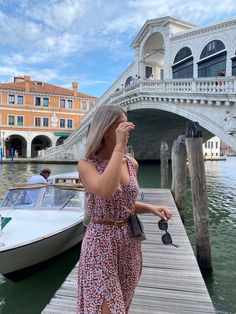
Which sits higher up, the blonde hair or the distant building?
the distant building

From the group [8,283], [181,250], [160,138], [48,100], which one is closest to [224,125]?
[181,250]

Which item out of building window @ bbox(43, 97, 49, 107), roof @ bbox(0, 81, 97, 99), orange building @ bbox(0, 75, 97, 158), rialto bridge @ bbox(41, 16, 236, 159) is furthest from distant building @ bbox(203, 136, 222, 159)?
building window @ bbox(43, 97, 49, 107)

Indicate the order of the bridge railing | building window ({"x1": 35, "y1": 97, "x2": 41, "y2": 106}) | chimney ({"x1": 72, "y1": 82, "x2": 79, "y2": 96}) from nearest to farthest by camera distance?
the bridge railing → building window ({"x1": 35, "y1": 97, "x2": 41, "y2": 106}) → chimney ({"x1": 72, "y1": 82, "x2": 79, "y2": 96})

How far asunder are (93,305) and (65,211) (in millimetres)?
3526

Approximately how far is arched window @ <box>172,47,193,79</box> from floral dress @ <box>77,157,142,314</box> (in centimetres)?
1720

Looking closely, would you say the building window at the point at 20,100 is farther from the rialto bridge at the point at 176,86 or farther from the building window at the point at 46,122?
the rialto bridge at the point at 176,86

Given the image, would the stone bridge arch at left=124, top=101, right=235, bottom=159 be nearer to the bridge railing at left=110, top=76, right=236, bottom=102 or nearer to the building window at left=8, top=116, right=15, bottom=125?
the bridge railing at left=110, top=76, right=236, bottom=102

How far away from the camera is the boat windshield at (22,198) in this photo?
4898 millimetres

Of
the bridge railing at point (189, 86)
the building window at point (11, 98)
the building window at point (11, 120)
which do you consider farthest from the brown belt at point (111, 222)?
the building window at point (11, 98)

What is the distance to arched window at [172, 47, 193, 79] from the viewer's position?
17672mm

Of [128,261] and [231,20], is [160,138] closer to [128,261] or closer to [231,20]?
[231,20]

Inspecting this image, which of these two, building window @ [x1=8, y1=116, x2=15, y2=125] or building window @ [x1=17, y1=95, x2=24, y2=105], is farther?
building window @ [x1=17, y1=95, x2=24, y2=105]

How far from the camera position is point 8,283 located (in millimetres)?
4242

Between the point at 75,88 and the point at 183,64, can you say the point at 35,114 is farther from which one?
the point at 183,64
